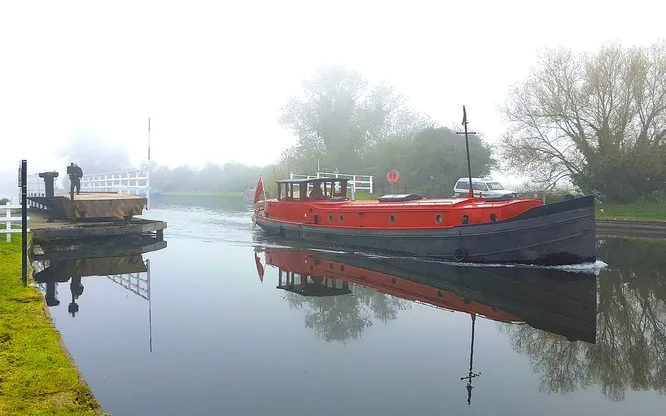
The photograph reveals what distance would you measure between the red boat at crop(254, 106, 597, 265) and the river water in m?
0.73

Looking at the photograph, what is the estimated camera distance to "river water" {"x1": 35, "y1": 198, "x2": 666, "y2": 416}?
6199mm

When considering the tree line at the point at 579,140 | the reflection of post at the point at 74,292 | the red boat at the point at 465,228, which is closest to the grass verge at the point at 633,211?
the tree line at the point at 579,140

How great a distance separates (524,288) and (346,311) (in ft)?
14.9

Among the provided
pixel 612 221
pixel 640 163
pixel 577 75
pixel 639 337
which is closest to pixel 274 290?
pixel 639 337

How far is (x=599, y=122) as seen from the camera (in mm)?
32750

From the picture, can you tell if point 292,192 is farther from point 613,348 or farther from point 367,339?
point 613,348

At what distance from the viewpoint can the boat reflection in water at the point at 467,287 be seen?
9.57 meters

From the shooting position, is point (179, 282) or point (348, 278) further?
point (348, 278)

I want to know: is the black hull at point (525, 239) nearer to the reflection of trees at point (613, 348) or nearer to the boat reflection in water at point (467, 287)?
the boat reflection in water at point (467, 287)

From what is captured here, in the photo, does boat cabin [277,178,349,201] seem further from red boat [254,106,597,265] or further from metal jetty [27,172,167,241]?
metal jetty [27,172,167,241]

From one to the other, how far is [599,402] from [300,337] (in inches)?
169

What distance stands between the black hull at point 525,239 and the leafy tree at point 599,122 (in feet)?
64.5

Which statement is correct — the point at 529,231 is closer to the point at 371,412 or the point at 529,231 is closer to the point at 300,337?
the point at 300,337

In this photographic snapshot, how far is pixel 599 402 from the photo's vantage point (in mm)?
6242
